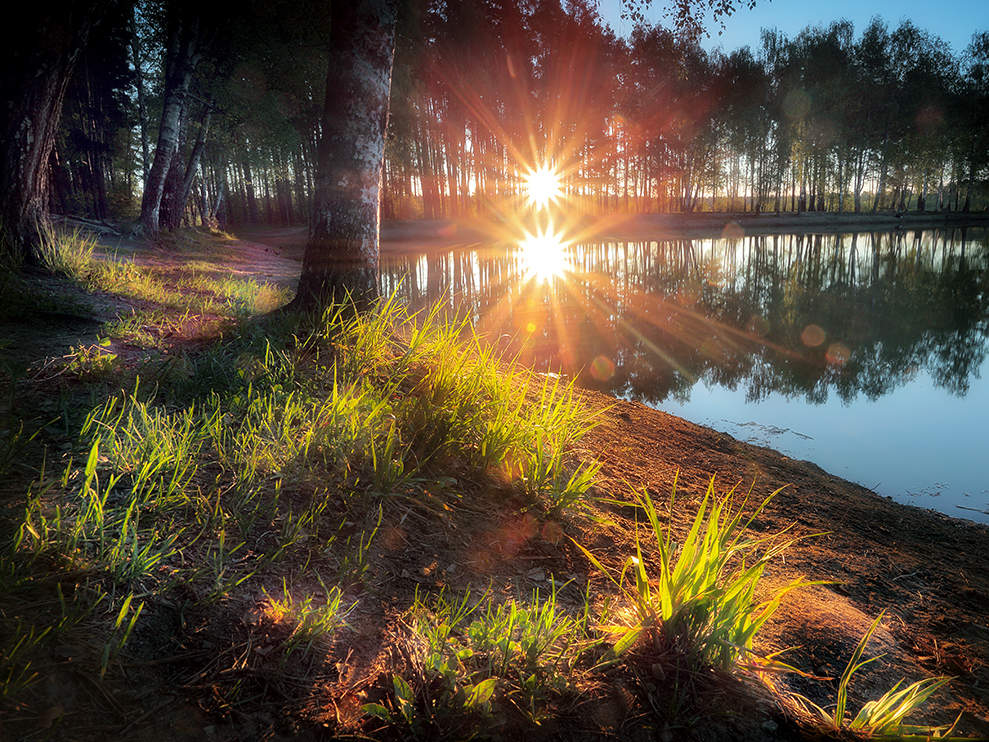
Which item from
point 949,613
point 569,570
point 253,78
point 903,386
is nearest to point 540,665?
point 569,570

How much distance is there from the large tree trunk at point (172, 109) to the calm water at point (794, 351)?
21.0ft

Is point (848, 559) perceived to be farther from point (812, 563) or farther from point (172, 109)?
point (172, 109)

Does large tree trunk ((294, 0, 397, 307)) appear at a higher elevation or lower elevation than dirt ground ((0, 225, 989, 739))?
higher

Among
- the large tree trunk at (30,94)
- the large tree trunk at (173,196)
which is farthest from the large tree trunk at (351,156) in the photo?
the large tree trunk at (173,196)

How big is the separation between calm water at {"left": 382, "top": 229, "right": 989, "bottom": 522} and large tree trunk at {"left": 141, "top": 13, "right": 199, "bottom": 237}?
642cm

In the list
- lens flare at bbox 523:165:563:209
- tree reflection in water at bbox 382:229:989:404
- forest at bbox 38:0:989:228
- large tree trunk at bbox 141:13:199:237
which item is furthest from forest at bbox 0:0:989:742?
lens flare at bbox 523:165:563:209

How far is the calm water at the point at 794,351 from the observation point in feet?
16.8

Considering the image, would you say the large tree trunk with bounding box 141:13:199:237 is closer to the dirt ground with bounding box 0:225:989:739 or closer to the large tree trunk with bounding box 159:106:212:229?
the large tree trunk with bounding box 159:106:212:229

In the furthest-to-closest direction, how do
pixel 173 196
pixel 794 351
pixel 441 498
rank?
1. pixel 173 196
2. pixel 794 351
3. pixel 441 498

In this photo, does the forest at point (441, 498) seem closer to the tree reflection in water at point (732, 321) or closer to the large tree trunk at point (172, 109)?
the tree reflection in water at point (732, 321)

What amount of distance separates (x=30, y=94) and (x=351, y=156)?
3.82 m

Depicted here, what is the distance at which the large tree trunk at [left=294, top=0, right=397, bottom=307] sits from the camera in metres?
4.84

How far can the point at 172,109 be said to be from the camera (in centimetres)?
1355

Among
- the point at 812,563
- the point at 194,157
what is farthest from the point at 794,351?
the point at 194,157
